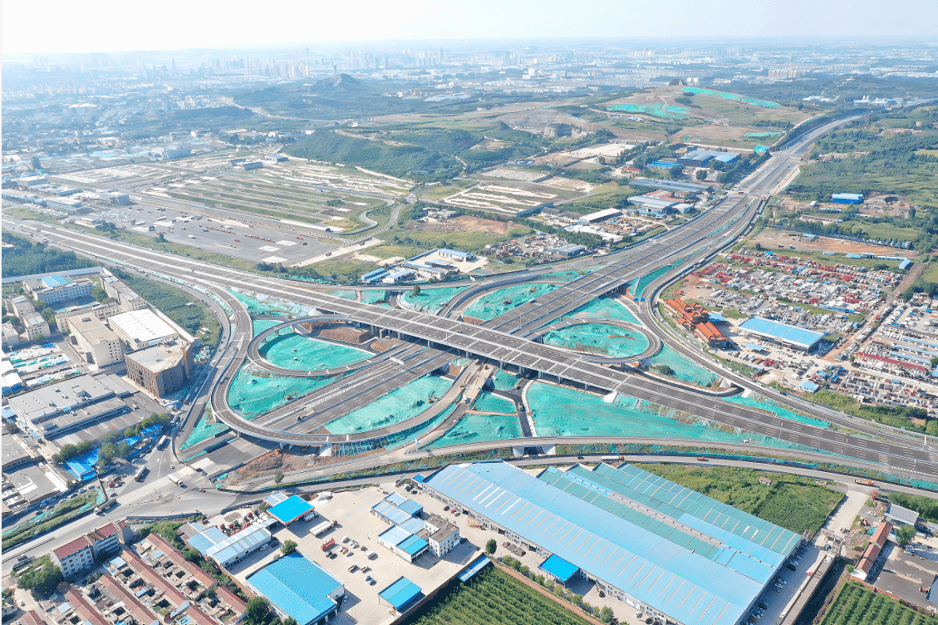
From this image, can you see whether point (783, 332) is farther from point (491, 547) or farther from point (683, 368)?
point (491, 547)

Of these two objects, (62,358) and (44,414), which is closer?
(44,414)

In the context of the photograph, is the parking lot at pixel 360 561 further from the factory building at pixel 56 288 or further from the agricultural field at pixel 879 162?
the agricultural field at pixel 879 162

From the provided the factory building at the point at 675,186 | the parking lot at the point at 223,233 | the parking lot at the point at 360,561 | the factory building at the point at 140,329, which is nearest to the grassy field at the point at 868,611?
the parking lot at the point at 360,561

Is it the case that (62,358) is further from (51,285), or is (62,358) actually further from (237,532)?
(237,532)

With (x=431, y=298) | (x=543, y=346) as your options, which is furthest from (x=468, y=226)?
(x=543, y=346)

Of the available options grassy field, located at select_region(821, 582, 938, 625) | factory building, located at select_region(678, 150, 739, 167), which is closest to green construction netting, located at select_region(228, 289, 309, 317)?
grassy field, located at select_region(821, 582, 938, 625)

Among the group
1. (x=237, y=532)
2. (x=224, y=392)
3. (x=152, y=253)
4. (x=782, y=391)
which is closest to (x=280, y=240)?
(x=152, y=253)
